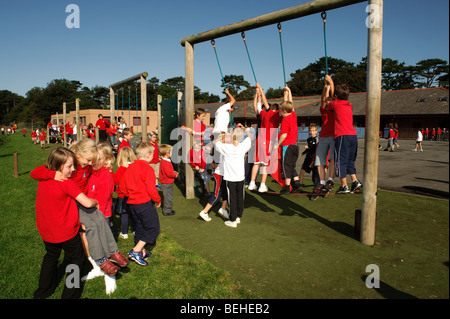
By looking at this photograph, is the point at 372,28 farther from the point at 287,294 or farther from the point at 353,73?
the point at 353,73

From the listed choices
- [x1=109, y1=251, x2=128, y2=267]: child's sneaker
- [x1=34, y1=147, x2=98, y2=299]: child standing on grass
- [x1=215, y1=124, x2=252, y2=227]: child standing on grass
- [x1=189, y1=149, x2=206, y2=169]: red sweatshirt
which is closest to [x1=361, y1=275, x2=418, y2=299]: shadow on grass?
[x1=215, y1=124, x2=252, y2=227]: child standing on grass

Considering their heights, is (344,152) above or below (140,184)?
above

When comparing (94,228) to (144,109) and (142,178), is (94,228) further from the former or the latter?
(144,109)

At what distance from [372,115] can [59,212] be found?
4.19 metres

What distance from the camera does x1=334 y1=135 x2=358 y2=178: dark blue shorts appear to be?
226 inches

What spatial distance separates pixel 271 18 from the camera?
5.82 metres

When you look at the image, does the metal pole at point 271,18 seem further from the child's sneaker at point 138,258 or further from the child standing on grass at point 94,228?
the child's sneaker at point 138,258

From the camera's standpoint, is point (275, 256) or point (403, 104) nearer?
point (275, 256)

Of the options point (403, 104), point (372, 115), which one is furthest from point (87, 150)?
point (403, 104)

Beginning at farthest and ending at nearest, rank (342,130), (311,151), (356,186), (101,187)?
(311,151)
(356,186)
(342,130)
(101,187)

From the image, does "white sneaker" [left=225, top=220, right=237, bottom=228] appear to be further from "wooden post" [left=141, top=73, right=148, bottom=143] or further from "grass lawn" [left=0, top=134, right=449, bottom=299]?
"wooden post" [left=141, top=73, right=148, bottom=143]

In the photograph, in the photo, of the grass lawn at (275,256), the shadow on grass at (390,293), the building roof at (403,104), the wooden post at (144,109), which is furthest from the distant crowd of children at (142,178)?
the building roof at (403,104)

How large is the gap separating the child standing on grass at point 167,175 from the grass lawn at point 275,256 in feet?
0.75
